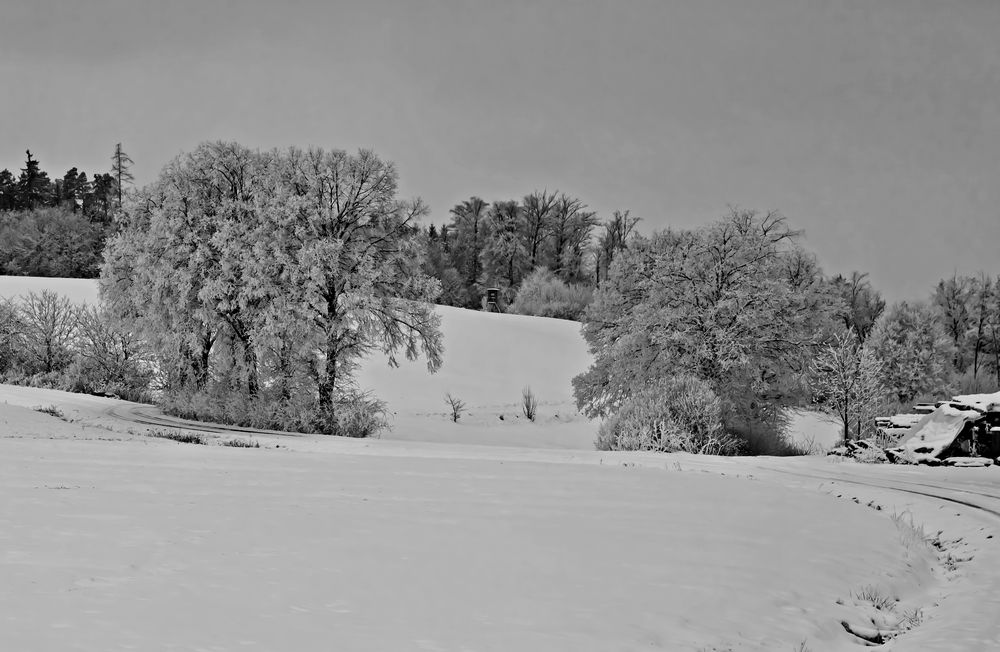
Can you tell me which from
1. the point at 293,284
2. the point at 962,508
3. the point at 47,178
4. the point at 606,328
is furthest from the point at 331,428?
the point at 47,178

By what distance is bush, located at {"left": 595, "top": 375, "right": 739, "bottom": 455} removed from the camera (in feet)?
69.9

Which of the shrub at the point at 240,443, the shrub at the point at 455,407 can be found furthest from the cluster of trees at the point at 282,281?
the shrub at the point at 455,407

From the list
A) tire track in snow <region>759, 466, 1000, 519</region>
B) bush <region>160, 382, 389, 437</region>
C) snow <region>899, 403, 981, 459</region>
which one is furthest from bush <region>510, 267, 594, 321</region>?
tire track in snow <region>759, 466, 1000, 519</region>

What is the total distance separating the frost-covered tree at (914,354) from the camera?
4888 cm

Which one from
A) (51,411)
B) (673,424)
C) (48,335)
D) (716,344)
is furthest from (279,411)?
(48,335)

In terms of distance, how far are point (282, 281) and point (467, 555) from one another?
1955cm

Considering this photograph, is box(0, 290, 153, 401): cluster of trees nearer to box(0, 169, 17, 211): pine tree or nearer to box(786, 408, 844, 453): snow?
box(786, 408, 844, 453): snow

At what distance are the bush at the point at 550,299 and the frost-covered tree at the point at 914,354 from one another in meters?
21.6

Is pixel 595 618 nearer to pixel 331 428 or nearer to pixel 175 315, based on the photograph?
pixel 331 428

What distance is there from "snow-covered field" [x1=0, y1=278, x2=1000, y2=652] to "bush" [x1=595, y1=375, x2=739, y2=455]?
562cm

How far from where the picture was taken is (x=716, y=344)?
86.3 feet

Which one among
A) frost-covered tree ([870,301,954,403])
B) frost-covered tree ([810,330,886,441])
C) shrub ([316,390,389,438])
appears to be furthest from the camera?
frost-covered tree ([870,301,954,403])

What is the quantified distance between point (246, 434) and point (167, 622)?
18.6m

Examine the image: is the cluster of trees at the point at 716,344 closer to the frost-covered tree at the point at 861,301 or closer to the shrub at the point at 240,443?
the shrub at the point at 240,443
